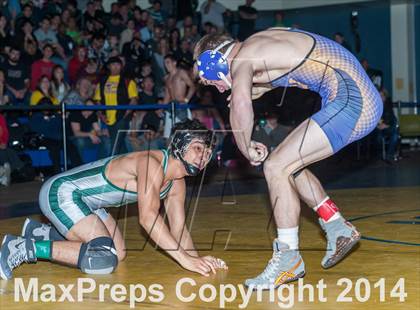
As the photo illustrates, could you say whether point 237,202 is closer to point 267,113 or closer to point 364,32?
point 267,113

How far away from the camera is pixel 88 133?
38.8ft

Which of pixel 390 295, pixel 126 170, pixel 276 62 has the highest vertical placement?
pixel 276 62

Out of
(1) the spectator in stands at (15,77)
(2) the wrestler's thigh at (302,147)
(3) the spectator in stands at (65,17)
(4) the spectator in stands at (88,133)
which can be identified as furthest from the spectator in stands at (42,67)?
(2) the wrestler's thigh at (302,147)

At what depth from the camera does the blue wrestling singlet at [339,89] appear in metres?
4.87

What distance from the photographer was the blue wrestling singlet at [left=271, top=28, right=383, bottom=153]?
4.87 m

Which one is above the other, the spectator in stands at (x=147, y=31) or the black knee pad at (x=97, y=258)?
the black knee pad at (x=97, y=258)

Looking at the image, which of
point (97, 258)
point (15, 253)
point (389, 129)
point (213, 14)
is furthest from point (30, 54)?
point (97, 258)

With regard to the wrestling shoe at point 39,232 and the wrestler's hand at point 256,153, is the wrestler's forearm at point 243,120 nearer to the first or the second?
the wrestler's hand at point 256,153

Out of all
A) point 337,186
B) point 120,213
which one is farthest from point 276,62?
point 337,186

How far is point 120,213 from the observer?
8133mm

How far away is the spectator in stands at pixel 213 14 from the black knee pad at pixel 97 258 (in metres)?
11.9

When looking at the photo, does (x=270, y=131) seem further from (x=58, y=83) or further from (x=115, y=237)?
(x=115, y=237)

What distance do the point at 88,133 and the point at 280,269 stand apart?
A: 7368mm

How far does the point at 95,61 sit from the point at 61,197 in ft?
26.3
